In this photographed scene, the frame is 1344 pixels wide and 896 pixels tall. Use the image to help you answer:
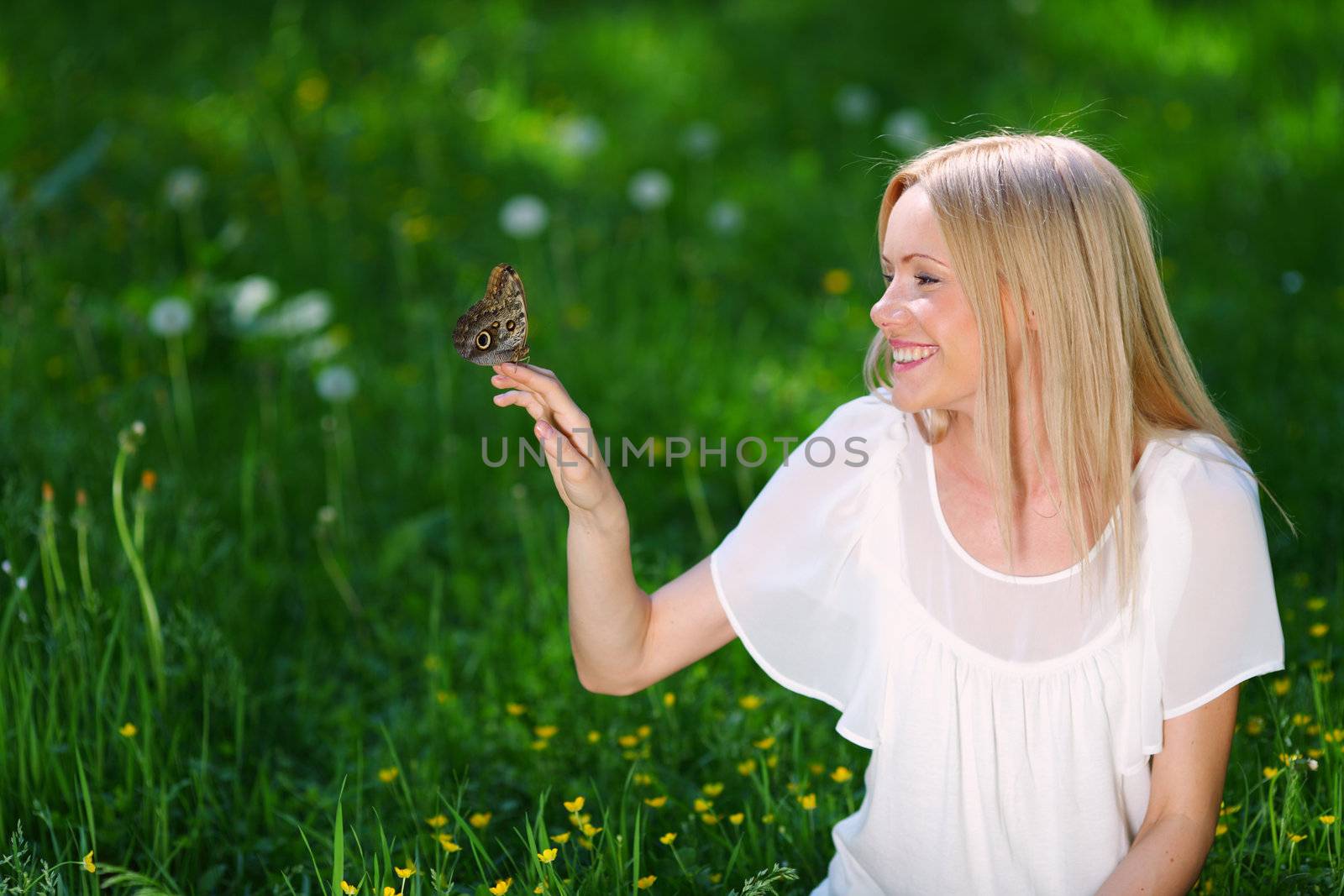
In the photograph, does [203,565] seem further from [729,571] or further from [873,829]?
[873,829]

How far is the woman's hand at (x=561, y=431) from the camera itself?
160 cm

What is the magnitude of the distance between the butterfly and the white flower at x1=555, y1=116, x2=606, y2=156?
3.04 m

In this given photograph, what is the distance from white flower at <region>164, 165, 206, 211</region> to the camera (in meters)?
3.93

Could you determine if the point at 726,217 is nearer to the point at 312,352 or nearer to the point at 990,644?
the point at 312,352

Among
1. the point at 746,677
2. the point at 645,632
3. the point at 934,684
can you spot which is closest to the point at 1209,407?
the point at 934,684

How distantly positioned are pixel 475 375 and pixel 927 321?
2.19 metres

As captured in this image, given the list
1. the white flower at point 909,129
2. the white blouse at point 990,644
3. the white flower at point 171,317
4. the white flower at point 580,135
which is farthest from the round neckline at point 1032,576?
the white flower at point 580,135

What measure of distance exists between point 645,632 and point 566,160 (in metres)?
3.23

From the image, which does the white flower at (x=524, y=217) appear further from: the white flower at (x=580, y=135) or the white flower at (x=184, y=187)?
the white flower at (x=184, y=187)

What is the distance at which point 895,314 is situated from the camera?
1685 millimetres

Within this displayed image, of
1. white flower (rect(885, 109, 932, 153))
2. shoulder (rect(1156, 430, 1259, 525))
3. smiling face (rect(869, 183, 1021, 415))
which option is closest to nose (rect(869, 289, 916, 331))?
smiling face (rect(869, 183, 1021, 415))

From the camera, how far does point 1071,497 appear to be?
5.41ft

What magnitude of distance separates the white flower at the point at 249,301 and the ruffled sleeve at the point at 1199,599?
2.55 metres

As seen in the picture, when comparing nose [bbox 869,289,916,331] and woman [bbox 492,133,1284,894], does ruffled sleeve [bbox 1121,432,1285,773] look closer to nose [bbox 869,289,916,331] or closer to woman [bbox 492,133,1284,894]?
woman [bbox 492,133,1284,894]
